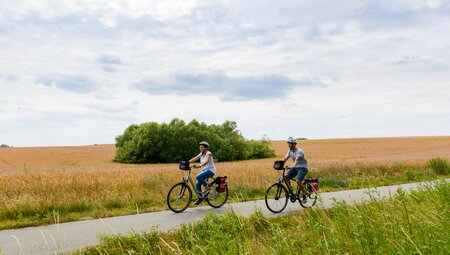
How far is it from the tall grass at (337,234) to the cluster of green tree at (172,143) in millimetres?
52136

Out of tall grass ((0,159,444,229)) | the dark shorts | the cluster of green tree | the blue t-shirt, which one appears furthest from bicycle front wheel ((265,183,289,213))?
the cluster of green tree

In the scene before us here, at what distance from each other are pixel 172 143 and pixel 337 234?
56931mm

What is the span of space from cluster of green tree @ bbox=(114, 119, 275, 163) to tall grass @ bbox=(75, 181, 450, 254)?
5214cm

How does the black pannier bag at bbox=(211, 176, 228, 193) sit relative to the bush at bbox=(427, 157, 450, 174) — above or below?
above

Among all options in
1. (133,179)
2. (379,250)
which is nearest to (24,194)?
(133,179)

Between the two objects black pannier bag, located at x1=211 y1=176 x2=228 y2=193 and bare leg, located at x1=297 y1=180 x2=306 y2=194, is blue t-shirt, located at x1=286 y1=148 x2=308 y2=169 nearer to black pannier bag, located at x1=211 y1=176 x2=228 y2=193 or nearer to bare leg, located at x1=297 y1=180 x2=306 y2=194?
bare leg, located at x1=297 y1=180 x2=306 y2=194

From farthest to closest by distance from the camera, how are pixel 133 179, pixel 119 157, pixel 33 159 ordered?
pixel 119 157 → pixel 33 159 → pixel 133 179

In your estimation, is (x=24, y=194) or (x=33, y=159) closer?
(x=24, y=194)

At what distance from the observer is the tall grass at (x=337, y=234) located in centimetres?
462

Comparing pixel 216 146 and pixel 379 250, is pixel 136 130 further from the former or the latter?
pixel 379 250

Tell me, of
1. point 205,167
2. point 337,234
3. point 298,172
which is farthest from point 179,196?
point 337,234

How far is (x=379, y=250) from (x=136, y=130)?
6223 centimetres

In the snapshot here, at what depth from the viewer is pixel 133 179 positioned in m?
16.5

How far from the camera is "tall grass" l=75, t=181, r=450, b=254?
4.62m
